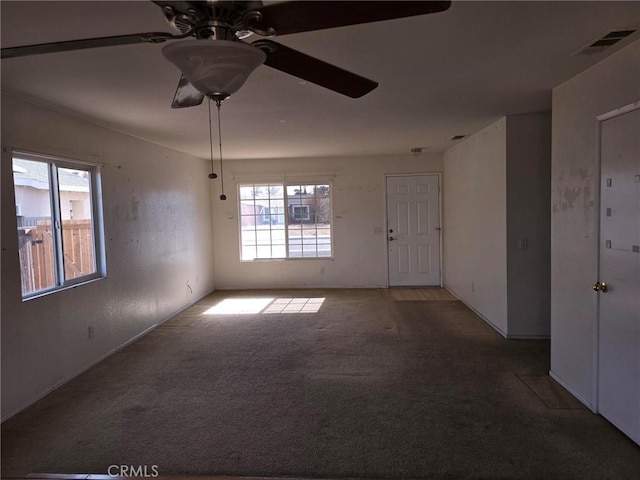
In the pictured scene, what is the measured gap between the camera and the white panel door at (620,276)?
2.43 meters

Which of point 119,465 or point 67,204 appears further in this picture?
point 67,204

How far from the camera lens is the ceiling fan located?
50.6 inches

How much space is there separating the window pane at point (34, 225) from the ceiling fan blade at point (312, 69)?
2.52 m

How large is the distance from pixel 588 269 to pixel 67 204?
423 cm

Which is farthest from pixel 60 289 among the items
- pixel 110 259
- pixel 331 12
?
pixel 331 12

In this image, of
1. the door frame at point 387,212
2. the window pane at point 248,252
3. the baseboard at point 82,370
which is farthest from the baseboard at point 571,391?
the window pane at point 248,252

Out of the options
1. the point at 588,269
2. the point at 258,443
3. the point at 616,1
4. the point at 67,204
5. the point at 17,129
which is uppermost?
the point at 616,1

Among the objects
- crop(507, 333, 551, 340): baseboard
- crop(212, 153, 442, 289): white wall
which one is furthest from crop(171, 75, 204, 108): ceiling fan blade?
crop(212, 153, 442, 289): white wall

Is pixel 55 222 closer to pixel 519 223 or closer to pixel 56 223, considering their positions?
pixel 56 223

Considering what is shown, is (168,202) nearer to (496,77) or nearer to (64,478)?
(64,478)

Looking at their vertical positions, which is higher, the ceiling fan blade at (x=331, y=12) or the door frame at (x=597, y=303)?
the ceiling fan blade at (x=331, y=12)

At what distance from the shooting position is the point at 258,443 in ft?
8.53

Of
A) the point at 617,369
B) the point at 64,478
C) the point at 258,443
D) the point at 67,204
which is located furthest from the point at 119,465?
the point at 617,369

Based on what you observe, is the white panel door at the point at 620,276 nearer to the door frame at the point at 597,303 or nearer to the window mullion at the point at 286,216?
the door frame at the point at 597,303
